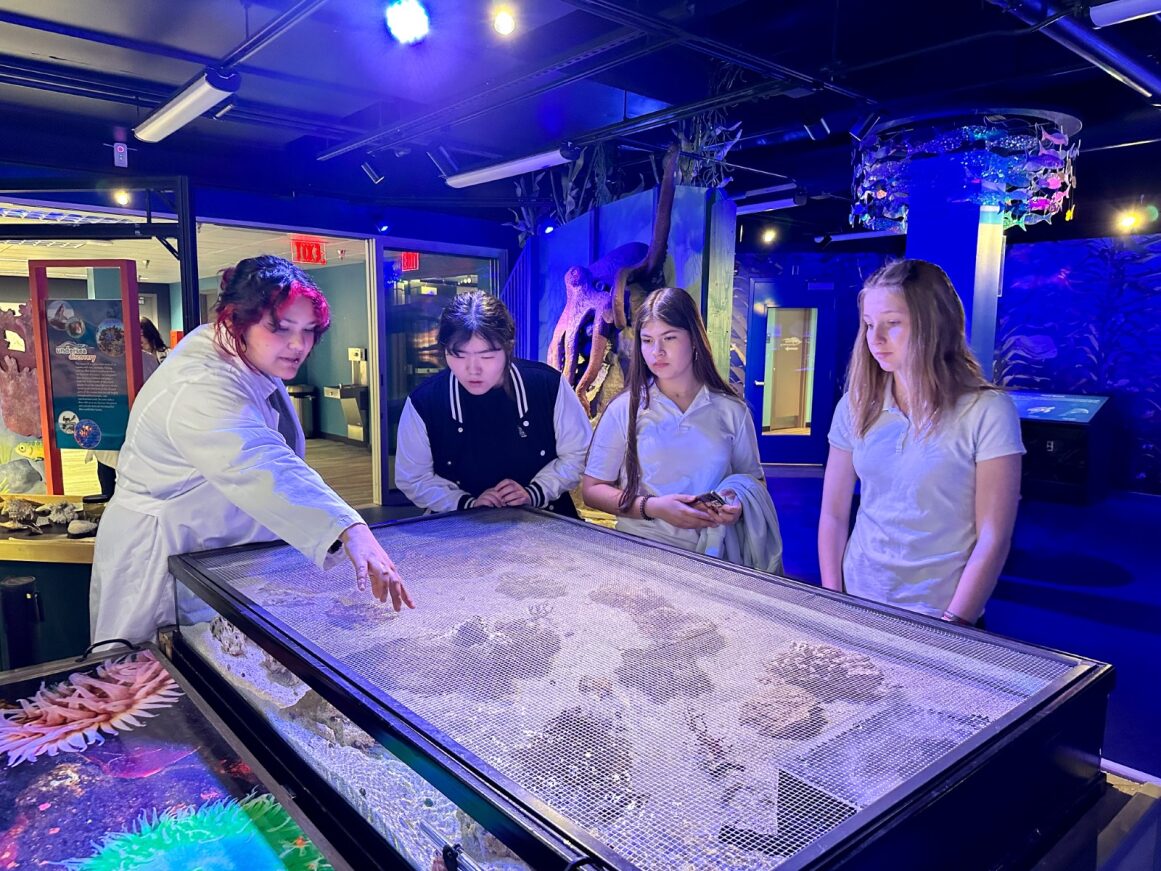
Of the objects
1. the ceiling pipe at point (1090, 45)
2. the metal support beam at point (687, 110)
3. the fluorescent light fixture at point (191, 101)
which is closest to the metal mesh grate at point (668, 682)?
the ceiling pipe at point (1090, 45)

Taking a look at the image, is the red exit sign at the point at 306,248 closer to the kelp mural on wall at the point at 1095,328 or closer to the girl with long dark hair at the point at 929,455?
the girl with long dark hair at the point at 929,455

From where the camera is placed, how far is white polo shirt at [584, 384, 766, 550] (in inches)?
82.5

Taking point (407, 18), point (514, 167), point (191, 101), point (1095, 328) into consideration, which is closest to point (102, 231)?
point (191, 101)

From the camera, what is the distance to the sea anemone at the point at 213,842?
2.72 ft

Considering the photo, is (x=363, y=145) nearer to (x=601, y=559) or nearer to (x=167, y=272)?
(x=601, y=559)

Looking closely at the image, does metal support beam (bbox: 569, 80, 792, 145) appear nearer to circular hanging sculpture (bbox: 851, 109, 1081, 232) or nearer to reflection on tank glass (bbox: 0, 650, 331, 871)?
circular hanging sculpture (bbox: 851, 109, 1081, 232)

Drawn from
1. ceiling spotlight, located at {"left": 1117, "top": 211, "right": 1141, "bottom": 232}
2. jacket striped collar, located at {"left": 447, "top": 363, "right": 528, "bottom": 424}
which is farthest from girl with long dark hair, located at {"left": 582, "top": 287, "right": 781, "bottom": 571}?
ceiling spotlight, located at {"left": 1117, "top": 211, "right": 1141, "bottom": 232}

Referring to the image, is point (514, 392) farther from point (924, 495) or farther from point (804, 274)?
point (804, 274)

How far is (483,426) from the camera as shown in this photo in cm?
236

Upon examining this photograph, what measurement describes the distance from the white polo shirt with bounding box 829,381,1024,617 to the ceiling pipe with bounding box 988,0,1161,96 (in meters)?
2.37

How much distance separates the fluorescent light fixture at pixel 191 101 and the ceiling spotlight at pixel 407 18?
894mm

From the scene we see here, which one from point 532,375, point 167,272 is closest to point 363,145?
point 532,375

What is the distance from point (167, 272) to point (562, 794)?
15115 millimetres

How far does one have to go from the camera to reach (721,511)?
76.5 inches
